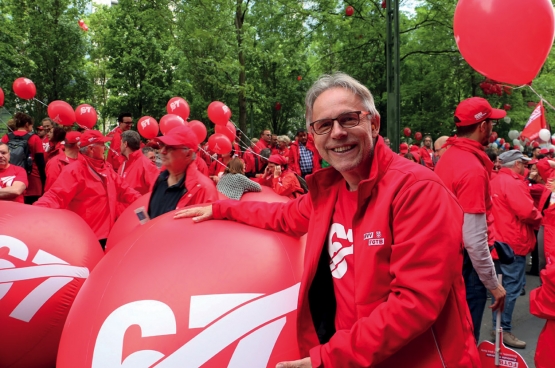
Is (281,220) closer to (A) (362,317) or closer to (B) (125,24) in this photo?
(A) (362,317)

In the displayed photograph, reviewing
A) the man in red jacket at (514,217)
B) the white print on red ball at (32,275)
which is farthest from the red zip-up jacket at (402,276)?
the man in red jacket at (514,217)

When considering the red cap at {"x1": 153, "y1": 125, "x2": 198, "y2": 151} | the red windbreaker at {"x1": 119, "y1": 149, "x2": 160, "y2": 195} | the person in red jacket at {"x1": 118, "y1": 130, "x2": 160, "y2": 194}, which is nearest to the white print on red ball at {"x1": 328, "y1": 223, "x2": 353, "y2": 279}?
the red cap at {"x1": 153, "y1": 125, "x2": 198, "y2": 151}

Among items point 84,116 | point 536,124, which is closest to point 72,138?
point 84,116

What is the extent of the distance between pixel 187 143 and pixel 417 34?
60.9 ft

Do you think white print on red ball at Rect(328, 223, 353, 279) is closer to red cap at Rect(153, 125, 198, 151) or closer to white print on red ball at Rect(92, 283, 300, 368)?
white print on red ball at Rect(92, 283, 300, 368)

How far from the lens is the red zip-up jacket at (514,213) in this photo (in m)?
Answer: 6.16

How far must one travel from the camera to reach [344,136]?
2021mm

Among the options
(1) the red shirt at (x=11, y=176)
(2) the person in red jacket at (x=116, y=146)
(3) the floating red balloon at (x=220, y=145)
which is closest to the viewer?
(1) the red shirt at (x=11, y=176)

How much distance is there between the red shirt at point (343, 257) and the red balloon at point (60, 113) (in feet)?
32.9

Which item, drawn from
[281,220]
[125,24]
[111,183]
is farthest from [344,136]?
[125,24]

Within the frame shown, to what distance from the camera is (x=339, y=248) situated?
6.87ft

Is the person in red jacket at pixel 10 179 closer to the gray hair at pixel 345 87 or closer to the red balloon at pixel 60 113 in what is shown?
the gray hair at pixel 345 87

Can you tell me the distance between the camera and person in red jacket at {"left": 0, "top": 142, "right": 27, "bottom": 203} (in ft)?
17.8

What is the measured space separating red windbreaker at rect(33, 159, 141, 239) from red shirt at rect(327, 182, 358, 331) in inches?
155
